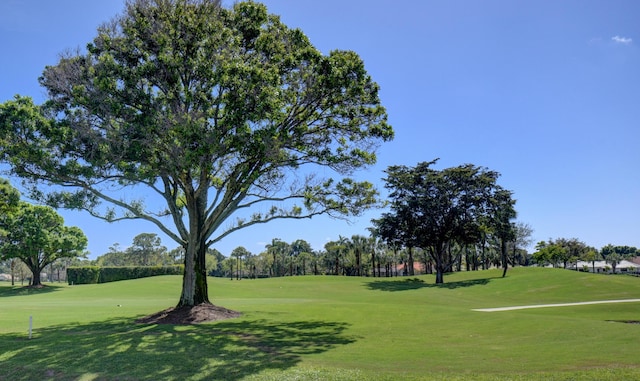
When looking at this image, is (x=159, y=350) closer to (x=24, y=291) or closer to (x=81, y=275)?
(x=24, y=291)

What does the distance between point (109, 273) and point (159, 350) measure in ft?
214

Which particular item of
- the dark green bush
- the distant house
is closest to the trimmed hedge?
the dark green bush

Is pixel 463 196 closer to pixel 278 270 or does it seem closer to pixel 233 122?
pixel 233 122

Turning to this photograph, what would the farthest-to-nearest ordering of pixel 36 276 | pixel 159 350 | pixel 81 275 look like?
1. pixel 81 275
2. pixel 36 276
3. pixel 159 350

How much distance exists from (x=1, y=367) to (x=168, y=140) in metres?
9.49

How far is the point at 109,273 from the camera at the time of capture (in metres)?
70.6

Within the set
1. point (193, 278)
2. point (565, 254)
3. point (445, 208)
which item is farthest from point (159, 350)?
point (565, 254)

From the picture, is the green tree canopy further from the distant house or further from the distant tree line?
the distant house

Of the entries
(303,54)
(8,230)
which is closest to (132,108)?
(303,54)

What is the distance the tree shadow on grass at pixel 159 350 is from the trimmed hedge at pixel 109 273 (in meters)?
56.2

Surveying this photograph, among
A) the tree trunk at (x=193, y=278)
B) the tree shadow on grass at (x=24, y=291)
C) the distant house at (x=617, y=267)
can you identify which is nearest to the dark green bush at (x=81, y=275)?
the tree shadow on grass at (x=24, y=291)

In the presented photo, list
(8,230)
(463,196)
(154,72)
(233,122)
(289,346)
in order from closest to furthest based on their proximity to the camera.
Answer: (289,346)
(233,122)
(154,72)
(8,230)
(463,196)

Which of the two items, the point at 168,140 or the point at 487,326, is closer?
the point at 168,140

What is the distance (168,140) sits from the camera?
1753 centimetres
